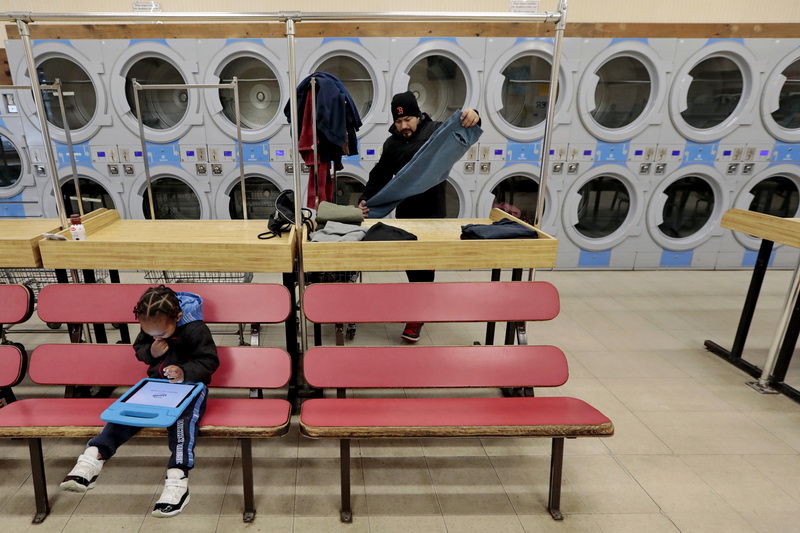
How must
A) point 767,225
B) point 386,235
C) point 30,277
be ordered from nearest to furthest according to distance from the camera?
1. point 386,235
2. point 767,225
3. point 30,277

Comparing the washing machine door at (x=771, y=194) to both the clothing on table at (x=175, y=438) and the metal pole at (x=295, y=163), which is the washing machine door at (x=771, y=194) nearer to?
the metal pole at (x=295, y=163)

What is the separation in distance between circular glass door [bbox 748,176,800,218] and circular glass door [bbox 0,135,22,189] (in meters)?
7.27

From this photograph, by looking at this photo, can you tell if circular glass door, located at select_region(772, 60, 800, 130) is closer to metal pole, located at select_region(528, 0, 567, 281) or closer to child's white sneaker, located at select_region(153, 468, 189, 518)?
metal pole, located at select_region(528, 0, 567, 281)

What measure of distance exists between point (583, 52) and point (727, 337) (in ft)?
8.70

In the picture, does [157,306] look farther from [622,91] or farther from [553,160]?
[622,91]

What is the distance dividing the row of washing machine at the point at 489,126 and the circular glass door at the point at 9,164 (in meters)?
0.02

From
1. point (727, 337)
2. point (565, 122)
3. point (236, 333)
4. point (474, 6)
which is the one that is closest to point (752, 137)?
point (565, 122)

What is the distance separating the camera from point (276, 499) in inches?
69.9

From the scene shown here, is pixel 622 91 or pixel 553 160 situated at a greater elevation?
pixel 622 91

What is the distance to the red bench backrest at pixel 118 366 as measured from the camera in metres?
1.84

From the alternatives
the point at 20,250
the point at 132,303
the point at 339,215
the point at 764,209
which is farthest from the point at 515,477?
the point at 764,209

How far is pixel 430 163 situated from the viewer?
94.3 inches

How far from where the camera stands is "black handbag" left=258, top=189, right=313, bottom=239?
2143 millimetres

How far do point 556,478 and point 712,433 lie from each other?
3.57 ft
